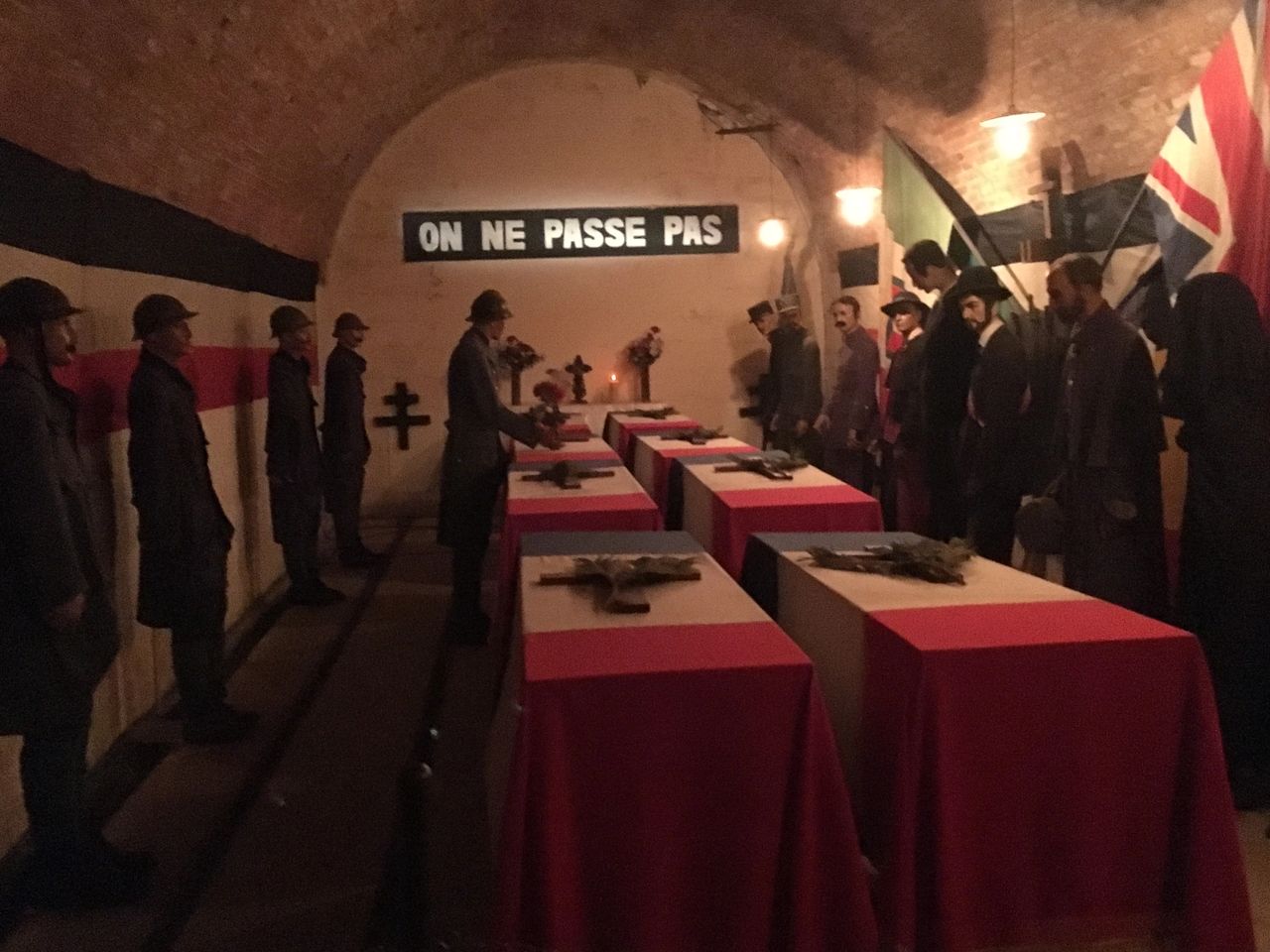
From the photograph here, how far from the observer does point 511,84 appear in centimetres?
923

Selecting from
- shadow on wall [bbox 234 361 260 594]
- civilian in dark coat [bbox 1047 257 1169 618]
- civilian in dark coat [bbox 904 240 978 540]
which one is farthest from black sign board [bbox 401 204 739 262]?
civilian in dark coat [bbox 1047 257 1169 618]

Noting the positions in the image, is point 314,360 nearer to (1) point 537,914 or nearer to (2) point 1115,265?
(2) point 1115,265

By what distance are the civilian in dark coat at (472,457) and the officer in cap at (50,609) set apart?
2329 millimetres

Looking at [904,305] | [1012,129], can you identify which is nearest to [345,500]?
[904,305]

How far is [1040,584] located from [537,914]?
1.53m

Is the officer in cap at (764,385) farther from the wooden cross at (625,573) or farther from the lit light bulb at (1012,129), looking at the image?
the wooden cross at (625,573)

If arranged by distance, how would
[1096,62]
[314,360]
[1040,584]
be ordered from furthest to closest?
[314,360] → [1096,62] → [1040,584]

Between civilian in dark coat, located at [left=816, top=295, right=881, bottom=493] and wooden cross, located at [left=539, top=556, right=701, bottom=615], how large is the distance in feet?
13.2

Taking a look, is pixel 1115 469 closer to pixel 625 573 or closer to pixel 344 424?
pixel 625 573

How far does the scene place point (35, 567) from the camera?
2.67 m

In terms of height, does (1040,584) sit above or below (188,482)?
below

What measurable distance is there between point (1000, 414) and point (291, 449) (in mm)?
3567

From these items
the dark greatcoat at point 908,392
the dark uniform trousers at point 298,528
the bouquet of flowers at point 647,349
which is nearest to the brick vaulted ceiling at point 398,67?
the dark greatcoat at point 908,392

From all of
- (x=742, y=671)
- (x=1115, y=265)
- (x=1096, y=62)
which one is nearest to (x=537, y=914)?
(x=742, y=671)
